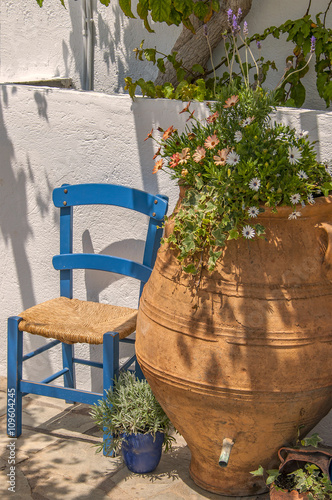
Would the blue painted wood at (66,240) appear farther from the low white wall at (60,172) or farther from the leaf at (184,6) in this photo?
the leaf at (184,6)

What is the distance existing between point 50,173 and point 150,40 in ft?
3.88

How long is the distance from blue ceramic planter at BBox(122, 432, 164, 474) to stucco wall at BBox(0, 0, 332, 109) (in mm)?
2017

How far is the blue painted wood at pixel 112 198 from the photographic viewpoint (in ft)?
10.1

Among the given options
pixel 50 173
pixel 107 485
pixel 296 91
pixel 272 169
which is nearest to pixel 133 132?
pixel 50 173

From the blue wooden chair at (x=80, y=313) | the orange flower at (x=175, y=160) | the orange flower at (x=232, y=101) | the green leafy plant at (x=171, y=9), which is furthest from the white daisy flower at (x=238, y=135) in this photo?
the green leafy plant at (x=171, y=9)

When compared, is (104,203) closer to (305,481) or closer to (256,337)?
(256,337)

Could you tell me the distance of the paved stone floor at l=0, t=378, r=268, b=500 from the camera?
2.69m

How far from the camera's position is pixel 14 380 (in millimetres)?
3143

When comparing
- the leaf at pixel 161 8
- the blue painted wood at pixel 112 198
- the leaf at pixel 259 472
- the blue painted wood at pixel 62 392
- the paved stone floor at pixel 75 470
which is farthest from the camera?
the leaf at pixel 161 8

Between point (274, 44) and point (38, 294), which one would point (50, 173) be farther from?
point (274, 44)

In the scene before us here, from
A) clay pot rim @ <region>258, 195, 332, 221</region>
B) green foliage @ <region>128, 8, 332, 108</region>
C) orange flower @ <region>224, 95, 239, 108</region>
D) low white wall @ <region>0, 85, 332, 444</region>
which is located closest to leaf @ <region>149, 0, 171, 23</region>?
green foliage @ <region>128, 8, 332, 108</region>

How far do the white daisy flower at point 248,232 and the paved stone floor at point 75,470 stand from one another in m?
1.16

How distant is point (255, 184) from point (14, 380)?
1665 mm

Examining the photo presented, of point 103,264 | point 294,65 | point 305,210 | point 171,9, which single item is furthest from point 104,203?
point 294,65
